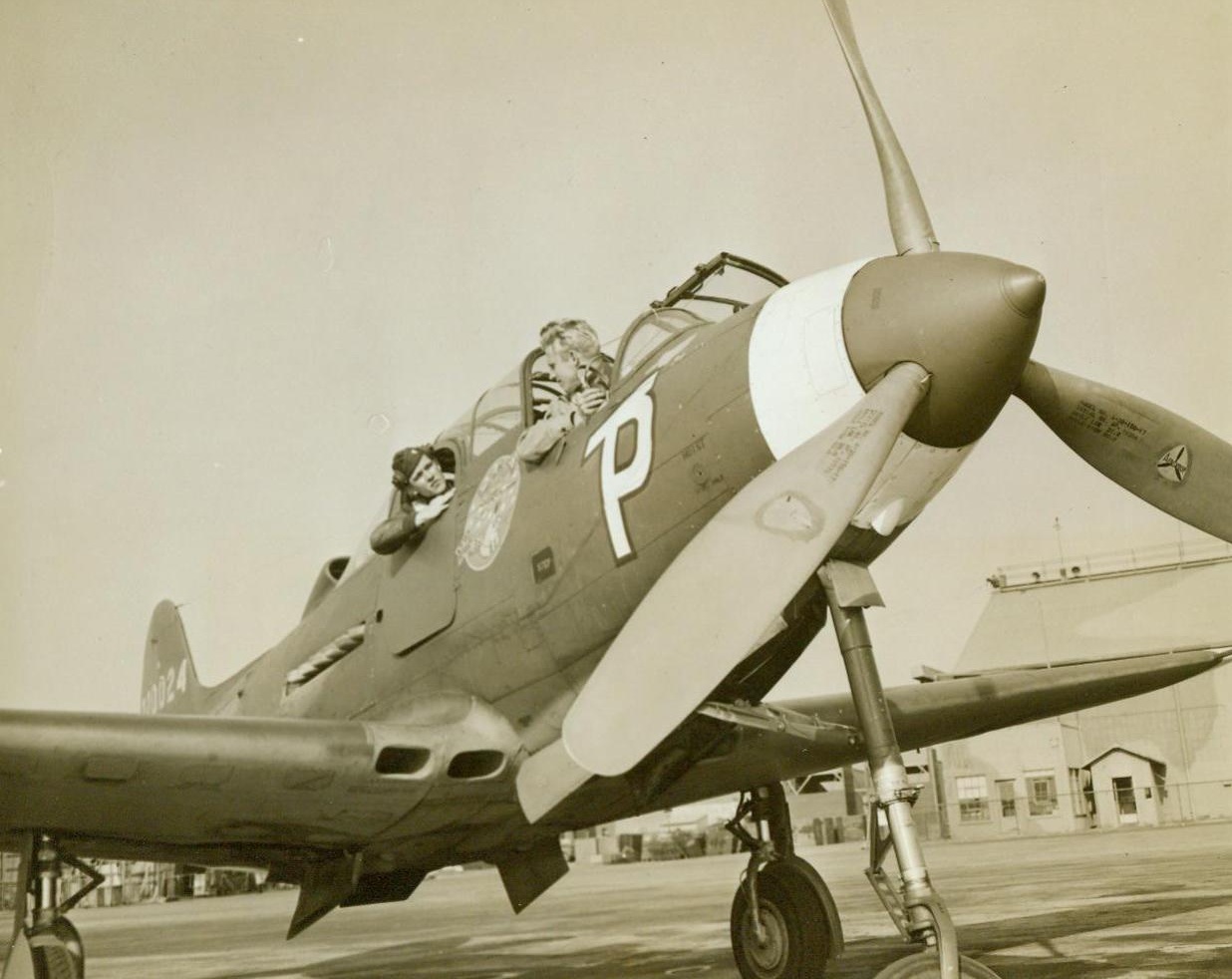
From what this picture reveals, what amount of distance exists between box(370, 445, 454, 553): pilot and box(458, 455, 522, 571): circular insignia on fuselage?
0.37 metres

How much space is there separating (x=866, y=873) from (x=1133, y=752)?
3516 cm

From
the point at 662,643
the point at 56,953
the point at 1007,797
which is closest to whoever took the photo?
the point at 662,643

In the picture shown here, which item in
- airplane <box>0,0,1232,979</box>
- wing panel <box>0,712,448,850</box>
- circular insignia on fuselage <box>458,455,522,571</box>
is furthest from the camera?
circular insignia on fuselage <box>458,455,522,571</box>

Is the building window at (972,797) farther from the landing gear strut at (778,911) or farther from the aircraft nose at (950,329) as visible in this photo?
the aircraft nose at (950,329)

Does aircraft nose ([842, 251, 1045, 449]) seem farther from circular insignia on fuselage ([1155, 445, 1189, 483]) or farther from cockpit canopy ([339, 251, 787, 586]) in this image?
circular insignia on fuselage ([1155, 445, 1189, 483])

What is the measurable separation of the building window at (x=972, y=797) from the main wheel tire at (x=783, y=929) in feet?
105

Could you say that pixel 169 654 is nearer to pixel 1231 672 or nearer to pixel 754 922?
pixel 754 922

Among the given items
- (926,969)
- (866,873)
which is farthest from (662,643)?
(866,873)

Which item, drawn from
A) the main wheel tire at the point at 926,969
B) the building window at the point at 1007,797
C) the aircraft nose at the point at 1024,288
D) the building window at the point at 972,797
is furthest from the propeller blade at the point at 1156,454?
the building window at the point at 972,797

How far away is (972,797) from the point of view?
3619 centimetres

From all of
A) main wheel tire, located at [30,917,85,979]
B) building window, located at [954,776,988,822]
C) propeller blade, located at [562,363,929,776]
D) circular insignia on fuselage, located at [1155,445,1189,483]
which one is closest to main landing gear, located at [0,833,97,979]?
main wheel tire, located at [30,917,85,979]

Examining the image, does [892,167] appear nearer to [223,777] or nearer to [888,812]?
[888,812]

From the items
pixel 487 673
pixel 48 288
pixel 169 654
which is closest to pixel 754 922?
pixel 487 673

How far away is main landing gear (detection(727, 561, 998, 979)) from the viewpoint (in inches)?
140
